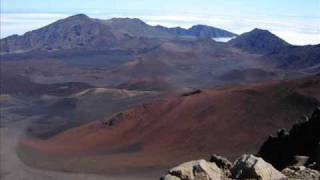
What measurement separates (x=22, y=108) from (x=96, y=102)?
1263 centimetres

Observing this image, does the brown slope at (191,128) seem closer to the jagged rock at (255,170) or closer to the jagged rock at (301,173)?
the jagged rock at (301,173)

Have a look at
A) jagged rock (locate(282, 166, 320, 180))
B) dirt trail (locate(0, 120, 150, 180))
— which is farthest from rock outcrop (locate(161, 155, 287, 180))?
dirt trail (locate(0, 120, 150, 180))

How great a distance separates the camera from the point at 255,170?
1565 centimetres

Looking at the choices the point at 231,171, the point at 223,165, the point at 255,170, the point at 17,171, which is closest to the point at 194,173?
the point at 231,171

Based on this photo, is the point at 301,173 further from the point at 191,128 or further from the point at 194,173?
the point at 191,128

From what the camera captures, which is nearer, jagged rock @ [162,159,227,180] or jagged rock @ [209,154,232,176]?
jagged rock @ [162,159,227,180]

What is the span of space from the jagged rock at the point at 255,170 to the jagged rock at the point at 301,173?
0.99ft


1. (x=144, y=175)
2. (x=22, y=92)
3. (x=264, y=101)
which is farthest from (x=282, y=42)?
(x=144, y=175)

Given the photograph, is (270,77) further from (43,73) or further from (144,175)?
(144,175)

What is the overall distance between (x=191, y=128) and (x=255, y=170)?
49.2 metres

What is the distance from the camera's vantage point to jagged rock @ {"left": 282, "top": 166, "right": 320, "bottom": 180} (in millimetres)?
15113

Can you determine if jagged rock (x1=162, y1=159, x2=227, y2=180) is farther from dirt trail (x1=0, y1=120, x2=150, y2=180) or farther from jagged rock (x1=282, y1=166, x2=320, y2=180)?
dirt trail (x1=0, y1=120, x2=150, y2=180)

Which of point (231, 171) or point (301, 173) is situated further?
point (231, 171)

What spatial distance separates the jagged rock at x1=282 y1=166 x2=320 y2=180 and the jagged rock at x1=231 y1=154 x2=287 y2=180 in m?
0.30
